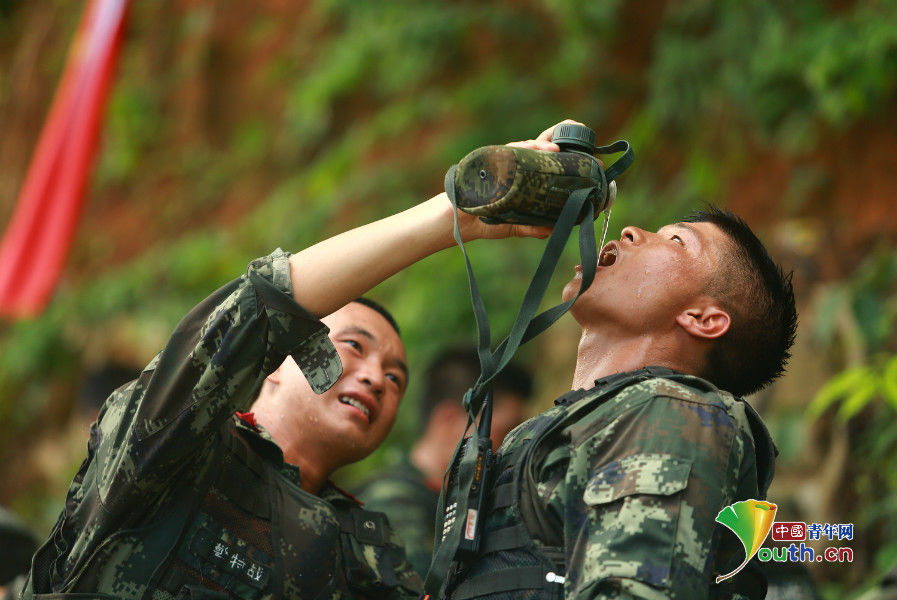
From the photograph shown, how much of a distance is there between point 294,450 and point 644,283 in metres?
1.33

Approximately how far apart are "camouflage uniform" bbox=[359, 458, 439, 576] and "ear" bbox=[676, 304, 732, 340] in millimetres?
1918

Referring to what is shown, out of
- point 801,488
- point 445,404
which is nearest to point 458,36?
point 445,404

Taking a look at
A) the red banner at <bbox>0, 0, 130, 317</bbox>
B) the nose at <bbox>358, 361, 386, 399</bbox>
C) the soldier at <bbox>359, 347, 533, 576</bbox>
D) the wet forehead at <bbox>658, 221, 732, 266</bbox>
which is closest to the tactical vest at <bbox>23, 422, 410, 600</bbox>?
the nose at <bbox>358, 361, 386, 399</bbox>

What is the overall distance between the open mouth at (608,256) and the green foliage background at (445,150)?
2394 mm

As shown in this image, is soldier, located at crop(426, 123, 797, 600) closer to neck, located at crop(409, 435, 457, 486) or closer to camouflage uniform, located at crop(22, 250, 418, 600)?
camouflage uniform, located at crop(22, 250, 418, 600)

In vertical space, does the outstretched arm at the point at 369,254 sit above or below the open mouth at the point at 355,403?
below

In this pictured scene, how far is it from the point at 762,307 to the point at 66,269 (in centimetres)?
1065

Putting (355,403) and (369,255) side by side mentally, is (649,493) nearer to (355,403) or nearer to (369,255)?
(369,255)

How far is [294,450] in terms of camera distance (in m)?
3.42

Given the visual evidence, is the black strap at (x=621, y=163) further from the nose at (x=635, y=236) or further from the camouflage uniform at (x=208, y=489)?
the camouflage uniform at (x=208, y=489)

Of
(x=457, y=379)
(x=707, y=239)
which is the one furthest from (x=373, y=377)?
(x=457, y=379)

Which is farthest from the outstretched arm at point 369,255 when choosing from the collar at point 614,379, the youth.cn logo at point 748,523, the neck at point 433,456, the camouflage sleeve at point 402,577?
the neck at point 433,456

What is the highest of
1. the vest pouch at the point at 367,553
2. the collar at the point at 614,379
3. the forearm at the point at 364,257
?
the forearm at the point at 364,257

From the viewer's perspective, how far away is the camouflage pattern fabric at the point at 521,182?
237cm
